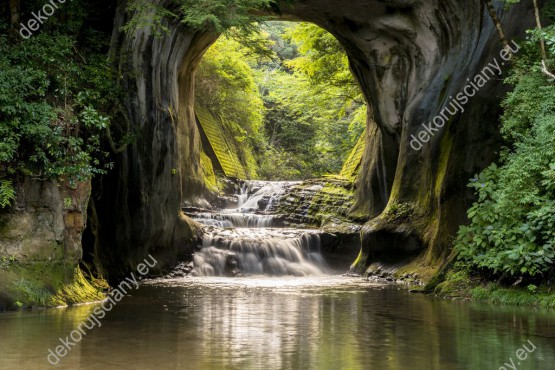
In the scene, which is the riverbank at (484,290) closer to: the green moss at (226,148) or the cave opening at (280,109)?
the cave opening at (280,109)

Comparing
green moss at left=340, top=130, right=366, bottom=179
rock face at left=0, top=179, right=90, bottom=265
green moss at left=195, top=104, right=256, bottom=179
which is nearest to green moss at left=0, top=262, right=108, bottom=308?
rock face at left=0, top=179, right=90, bottom=265

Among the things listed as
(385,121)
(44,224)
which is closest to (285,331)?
(44,224)

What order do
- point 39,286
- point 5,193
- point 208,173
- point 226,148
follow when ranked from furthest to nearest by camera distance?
point 226,148 < point 208,173 < point 39,286 < point 5,193

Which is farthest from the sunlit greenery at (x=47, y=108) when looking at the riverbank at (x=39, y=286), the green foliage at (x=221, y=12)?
the green foliage at (x=221, y=12)

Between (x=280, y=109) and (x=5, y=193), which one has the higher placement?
(x=280, y=109)

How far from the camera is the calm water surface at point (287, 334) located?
5.74 meters

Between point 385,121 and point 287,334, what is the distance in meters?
13.0

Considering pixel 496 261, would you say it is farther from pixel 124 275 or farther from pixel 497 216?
pixel 124 275

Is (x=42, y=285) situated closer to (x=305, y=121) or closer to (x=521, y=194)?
(x=521, y=194)

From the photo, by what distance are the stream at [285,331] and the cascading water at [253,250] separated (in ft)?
11.7

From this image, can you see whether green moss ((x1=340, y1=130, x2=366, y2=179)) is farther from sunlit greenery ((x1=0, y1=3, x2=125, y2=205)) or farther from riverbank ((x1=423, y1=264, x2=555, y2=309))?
sunlit greenery ((x1=0, y1=3, x2=125, y2=205))

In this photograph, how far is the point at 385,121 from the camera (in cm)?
1941

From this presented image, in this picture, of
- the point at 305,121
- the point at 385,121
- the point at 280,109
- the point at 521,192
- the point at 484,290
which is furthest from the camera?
the point at 280,109

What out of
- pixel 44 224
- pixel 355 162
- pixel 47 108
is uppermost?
pixel 355 162
